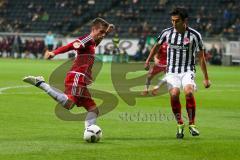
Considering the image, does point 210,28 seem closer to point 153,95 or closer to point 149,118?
point 153,95

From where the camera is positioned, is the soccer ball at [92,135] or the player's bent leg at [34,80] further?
the player's bent leg at [34,80]

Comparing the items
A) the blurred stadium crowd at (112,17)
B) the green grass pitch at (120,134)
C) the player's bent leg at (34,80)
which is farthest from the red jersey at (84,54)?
the blurred stadium crowd at (112,17)

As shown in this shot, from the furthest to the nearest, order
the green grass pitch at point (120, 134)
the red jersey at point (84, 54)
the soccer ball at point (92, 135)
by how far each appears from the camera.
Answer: the red jersey at point (84, 54) → the soccer ball at point (92, 135) → the green grass pitch at point (120, 134)

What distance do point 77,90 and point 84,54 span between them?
60 centimetres

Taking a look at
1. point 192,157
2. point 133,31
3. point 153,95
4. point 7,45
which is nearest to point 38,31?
point 7,45

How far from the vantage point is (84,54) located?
470 inches

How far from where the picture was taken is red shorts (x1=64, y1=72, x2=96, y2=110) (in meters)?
11.9

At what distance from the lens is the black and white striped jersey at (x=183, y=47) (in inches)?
509

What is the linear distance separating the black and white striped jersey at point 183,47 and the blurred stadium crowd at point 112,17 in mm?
36909

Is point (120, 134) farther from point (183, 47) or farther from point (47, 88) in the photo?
point (183, 47)

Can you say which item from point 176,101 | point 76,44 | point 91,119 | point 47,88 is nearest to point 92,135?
point 91,119

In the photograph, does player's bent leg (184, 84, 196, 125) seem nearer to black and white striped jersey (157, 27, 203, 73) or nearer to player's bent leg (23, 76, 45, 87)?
black and white striped jersey (157, 27, 203, 73)

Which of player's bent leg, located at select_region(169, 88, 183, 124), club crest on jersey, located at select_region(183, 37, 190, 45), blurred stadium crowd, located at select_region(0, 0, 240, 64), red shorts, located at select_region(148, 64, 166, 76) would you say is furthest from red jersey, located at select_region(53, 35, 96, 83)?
blurred stadium crowd, located at select_region(0, 0, 240, 64)

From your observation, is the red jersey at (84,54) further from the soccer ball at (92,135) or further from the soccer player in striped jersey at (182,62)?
the soccer player in striped jersey at (182,62)
